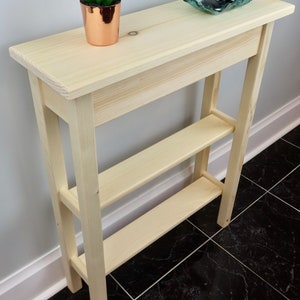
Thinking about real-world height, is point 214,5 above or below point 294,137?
above

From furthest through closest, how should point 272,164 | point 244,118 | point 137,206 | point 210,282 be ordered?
point 272,164
point 137,206
point 210,282
point 244,118

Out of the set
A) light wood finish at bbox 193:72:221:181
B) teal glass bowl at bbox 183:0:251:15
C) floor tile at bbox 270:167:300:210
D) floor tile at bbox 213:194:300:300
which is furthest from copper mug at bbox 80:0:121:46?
floor tile at bbox 270:167:300:210

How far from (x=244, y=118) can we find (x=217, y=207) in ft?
1.72

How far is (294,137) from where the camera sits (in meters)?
2.07

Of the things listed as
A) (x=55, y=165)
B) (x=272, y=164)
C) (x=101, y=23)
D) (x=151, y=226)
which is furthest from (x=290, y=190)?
(x=101, y=23)

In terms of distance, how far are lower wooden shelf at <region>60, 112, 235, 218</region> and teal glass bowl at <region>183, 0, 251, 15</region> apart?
0.42 m

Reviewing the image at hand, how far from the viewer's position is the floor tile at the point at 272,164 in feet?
5.92

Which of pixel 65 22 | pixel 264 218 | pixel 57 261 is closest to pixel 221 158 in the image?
pixel 264 218

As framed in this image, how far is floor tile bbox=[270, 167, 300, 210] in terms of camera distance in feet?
5.57

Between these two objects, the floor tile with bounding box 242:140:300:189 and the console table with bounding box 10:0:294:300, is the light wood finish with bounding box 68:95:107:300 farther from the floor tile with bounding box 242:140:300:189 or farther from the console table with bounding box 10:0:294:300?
the floor tile with bounding box 242:140:300:189

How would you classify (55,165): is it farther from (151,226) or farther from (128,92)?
(151,226)

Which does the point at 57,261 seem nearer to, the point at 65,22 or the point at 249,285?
the point at 249,285

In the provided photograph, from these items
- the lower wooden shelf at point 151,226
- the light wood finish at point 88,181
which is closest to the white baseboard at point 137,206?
the lower wooden shelf at point 151,226

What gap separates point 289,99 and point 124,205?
3.63 ft
